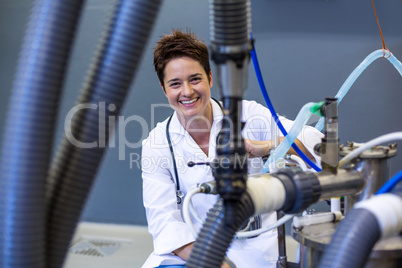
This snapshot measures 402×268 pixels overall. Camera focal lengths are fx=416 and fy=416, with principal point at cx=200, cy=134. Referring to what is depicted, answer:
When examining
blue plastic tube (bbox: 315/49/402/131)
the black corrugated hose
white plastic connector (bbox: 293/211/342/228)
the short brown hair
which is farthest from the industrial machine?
blue plastic tube (bbox: 315/49/402/131)

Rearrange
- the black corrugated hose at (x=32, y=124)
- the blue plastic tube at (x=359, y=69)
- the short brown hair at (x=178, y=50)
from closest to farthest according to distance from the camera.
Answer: the black corrugated hose at (x=32, y=124) < the short brown hair at (x=178, y=50) < the blue plastic tube at (x=359, y=69)

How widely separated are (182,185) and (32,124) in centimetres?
104

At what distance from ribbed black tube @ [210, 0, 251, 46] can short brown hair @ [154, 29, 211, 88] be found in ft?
3.11

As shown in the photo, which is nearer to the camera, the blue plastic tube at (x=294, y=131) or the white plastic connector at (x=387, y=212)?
the white plastic connector at (x=387, y=212)

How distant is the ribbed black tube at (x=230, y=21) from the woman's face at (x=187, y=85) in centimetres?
92

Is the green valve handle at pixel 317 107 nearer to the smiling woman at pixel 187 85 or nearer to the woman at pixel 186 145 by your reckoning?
the woman at pixel 186 145

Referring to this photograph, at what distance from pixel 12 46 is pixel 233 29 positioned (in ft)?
7.58

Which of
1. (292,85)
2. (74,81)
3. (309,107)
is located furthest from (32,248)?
(74,81)

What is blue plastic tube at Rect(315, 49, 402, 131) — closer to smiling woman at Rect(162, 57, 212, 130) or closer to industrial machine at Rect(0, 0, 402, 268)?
smiling woman at Rect(162, 57, 212, 130)

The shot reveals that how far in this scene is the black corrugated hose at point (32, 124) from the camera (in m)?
0.43

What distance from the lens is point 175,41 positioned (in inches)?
57.5

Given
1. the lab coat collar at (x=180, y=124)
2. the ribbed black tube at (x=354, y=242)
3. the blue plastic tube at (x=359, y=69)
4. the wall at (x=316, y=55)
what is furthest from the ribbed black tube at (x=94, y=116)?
the wall at (x=316, y=55)

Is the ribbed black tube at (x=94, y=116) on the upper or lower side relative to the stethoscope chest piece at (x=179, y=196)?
upper

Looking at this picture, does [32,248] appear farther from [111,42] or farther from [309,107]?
[309,107]
